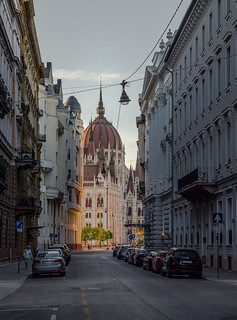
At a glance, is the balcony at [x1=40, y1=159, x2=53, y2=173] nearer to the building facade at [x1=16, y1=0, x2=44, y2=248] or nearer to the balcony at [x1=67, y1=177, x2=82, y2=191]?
the building facade at [x1=16, y1=0, x2=44, y2=248]

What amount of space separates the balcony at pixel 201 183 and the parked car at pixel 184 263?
28.7ft

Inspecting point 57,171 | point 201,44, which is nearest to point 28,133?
point 201,44

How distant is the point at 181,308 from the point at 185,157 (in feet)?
113

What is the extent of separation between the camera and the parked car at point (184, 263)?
101ft

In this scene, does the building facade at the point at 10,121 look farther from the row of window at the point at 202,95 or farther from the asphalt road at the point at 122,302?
the asphalt road at the point at 122,302

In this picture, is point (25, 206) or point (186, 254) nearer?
point (186, 254)

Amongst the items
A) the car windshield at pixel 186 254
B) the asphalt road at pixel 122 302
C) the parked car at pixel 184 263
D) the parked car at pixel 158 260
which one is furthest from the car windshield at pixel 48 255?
the asphalt road at pixel 122 302

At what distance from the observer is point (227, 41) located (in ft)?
120

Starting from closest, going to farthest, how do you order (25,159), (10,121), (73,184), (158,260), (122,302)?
(122,302), (158,260), (10,121), (25,159), (73,184)

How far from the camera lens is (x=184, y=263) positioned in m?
31.1

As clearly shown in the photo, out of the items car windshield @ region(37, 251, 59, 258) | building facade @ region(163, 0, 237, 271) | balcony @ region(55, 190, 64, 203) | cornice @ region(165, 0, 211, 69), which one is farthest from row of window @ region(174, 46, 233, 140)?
balcony @ region(55, 190, 64, 203)

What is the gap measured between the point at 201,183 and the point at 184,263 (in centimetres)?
909

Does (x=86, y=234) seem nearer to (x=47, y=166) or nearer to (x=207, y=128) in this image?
(x=47, y=166)

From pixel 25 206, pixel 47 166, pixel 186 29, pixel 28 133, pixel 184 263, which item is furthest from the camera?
pixel 47 166
